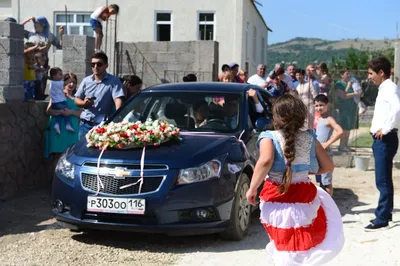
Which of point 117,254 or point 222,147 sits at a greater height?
point 222,147

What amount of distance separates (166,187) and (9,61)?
13.6ft

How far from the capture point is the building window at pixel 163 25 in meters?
31.0

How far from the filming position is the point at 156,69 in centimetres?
1709

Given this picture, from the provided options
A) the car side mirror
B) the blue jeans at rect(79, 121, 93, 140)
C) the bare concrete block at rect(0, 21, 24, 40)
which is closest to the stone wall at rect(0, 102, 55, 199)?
the bare concrete block at rect(0, 21, 24, 40)

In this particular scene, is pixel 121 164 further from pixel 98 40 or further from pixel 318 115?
pixel 98 40

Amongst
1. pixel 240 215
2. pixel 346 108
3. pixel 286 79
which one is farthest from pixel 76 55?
pixel 240 215

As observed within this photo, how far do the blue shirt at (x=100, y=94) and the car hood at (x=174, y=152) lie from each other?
1551 millimetres

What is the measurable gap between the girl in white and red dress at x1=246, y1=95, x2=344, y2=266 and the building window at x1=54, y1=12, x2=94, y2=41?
27.5 metres

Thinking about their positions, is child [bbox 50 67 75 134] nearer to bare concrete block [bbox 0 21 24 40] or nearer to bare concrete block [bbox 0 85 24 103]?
bare concrete block [bbox 0 85 24 103]

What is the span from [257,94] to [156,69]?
905cm

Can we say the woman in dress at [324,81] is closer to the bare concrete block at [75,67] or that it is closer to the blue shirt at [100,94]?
the bare concrete block at [75,67]

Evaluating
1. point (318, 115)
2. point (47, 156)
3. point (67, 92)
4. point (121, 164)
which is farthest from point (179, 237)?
point (67, 92)

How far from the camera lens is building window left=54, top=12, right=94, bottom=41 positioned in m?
31.1

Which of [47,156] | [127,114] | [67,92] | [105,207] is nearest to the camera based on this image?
[105,207]
